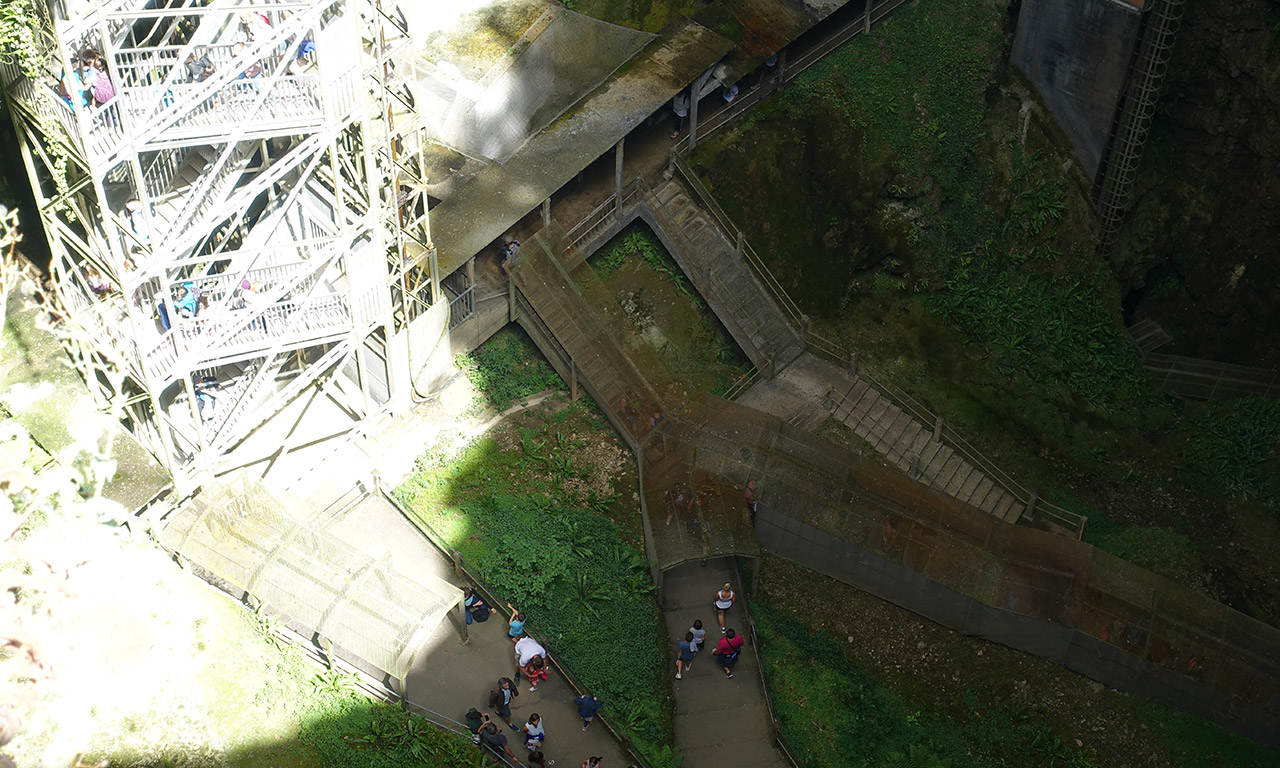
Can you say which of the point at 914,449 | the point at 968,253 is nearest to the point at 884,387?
the point at 914,449

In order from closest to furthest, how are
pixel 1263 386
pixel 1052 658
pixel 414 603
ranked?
pixel 414 603 < pixel 1052 658 < pixel 1263 386

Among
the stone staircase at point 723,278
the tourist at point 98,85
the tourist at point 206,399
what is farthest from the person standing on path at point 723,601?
the tourist at point 98,85

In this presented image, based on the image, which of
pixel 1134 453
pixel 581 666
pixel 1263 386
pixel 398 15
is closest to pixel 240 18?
pixel 398 15

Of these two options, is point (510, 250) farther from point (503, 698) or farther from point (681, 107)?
point (503, 698)

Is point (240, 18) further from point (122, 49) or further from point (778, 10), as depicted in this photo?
point (778, 10)

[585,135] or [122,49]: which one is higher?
[122,49]

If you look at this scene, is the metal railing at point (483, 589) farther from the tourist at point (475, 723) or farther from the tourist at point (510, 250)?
the tourist at point (510, 250)

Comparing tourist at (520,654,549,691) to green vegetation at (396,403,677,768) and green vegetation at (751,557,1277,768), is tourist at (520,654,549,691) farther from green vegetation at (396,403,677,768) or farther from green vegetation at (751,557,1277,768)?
green vegetation at (751,557,1277,768)
